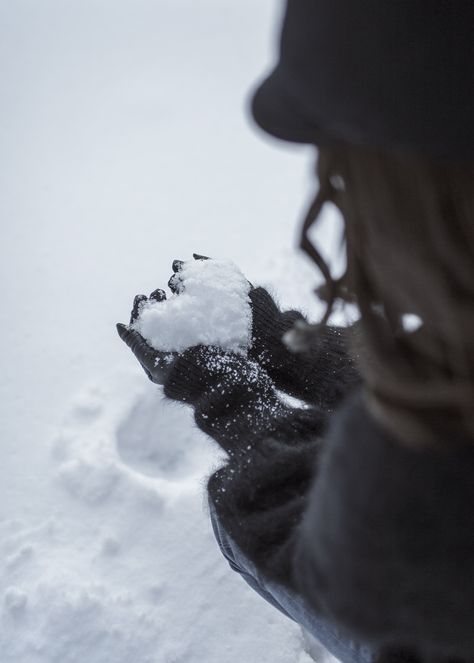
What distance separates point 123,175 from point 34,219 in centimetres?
44

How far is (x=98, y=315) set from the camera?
1905 mm

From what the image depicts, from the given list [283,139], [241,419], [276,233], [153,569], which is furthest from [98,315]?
[283,139]

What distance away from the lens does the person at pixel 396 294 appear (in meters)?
0.43

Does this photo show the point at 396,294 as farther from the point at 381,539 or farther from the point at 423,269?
the point at 381,539

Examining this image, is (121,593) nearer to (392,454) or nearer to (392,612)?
(392,612)

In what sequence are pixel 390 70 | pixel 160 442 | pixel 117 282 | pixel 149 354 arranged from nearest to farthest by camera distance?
pixel 390 70 < pixel 149 354 < pixel 160 442 < pixel 117 282

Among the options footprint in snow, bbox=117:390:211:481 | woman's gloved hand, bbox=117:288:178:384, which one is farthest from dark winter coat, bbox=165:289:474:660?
footprint in snow, bbox=117:390:211:481

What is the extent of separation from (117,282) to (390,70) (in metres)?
1.67

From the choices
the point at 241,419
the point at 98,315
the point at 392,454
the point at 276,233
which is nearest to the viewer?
the point at 392,454

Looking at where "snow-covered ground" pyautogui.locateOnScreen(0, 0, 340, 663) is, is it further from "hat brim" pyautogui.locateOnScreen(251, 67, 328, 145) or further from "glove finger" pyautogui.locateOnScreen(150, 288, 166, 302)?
"glove finger" pyautogui.locateOnScreen(150, 288, 166, 302)

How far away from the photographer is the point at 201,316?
1.10 m

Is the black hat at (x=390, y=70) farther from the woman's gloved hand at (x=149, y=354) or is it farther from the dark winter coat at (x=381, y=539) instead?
the woman's gloved hand at (x=149, y=354)

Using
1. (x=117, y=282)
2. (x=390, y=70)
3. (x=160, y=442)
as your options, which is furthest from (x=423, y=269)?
(x=117, y=282)

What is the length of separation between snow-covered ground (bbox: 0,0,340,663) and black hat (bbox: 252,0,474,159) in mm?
141
